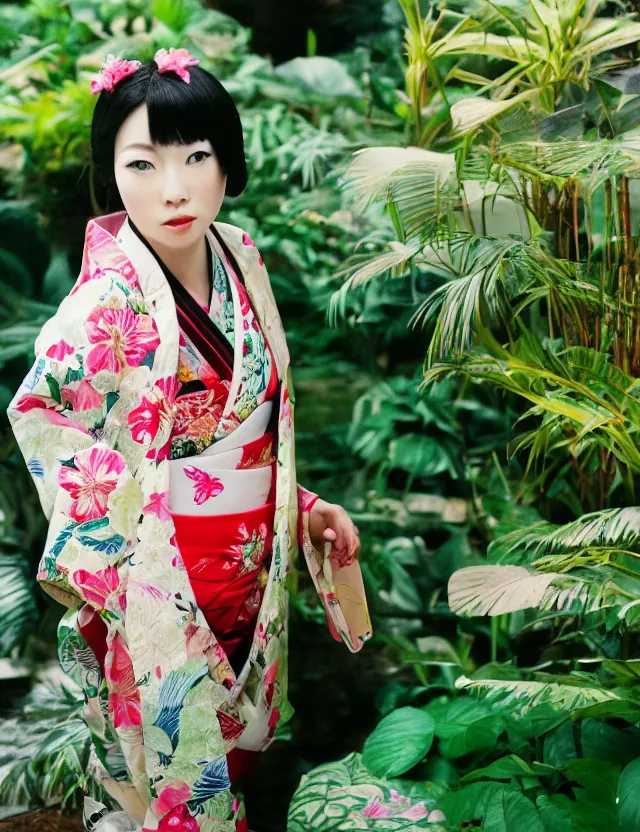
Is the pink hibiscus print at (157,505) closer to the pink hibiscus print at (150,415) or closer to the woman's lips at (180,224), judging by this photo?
the pink hibiscus print at (150,415)

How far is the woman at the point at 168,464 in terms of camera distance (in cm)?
190

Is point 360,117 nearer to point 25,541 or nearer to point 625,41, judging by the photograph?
point 625,41

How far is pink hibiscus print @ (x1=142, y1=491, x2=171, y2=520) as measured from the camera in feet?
6.29

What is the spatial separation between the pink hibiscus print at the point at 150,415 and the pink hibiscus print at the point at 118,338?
6cm

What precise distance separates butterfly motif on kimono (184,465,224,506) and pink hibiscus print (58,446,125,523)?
0.16 m

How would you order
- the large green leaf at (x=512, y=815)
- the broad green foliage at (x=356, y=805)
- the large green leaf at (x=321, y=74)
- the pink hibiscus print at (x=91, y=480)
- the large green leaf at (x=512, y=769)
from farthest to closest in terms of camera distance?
the large green leaf at (x=321, y=74)
the broad green foliage at (x=356, y=805)
the large green leaf at (x=512, y=769)
the large green leaf at (x=512, y=815)
the pink hibiscus print at (x=91, y=480)

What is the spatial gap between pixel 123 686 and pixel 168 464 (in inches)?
16.0

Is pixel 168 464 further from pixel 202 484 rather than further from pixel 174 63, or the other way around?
pixel 174 63

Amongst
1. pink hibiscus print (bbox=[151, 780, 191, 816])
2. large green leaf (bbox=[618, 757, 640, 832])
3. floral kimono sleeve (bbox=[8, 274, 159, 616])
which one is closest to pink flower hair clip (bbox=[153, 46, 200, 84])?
floral kimono sleeve (bbox=[8, 274, 159, 616])

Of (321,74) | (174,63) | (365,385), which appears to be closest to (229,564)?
(174,63)

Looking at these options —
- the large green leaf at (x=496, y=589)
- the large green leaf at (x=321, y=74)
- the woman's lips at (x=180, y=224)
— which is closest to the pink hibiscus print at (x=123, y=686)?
the large green leaf at (x=496, y=589)

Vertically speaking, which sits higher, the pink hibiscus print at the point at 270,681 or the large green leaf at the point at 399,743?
the pink hibiscus print at the point at 270,681

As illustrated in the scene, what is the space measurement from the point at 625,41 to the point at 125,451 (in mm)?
1392

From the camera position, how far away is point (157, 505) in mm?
→ 1918
